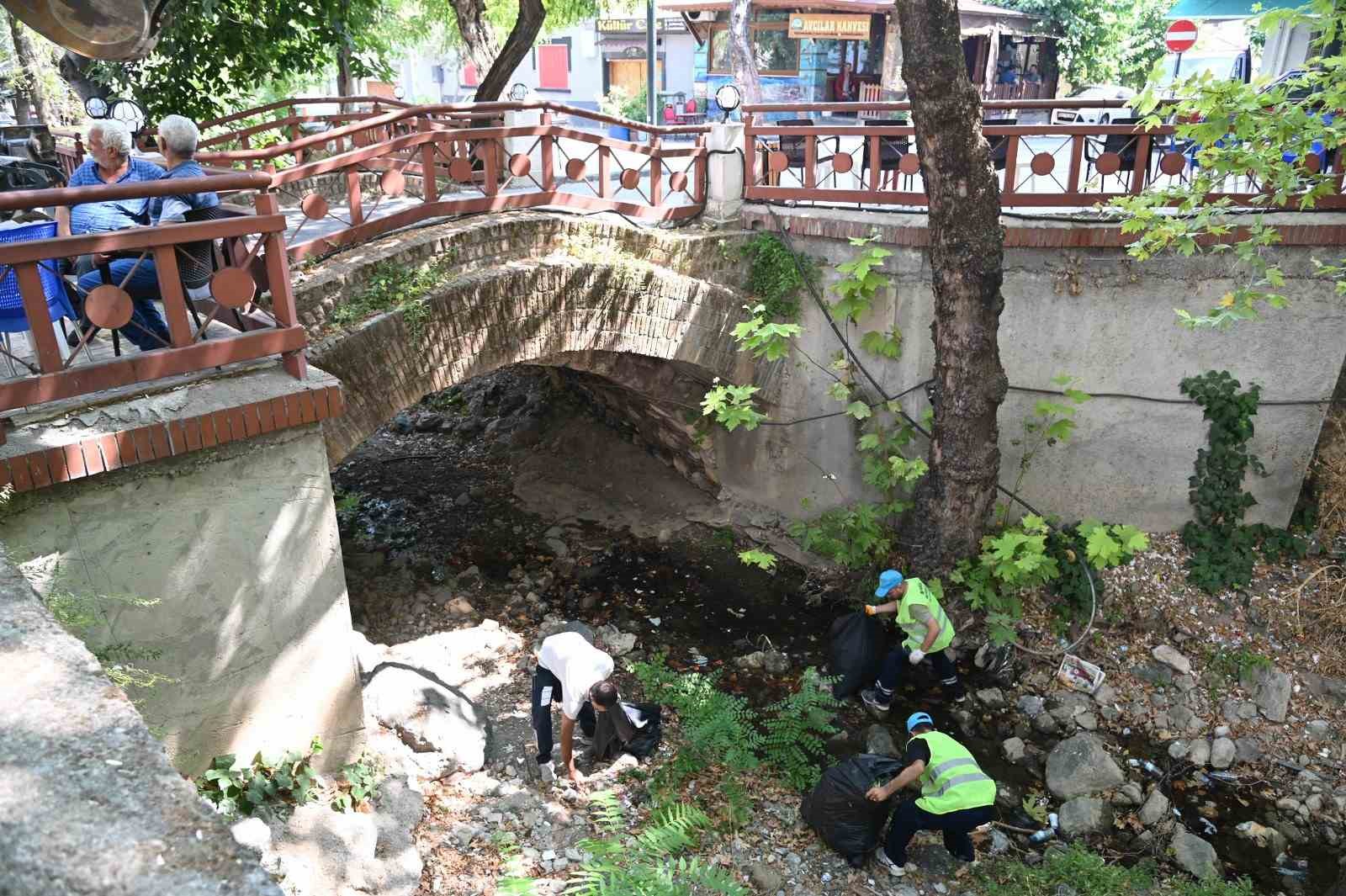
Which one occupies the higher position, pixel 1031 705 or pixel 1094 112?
pixel 1094 112

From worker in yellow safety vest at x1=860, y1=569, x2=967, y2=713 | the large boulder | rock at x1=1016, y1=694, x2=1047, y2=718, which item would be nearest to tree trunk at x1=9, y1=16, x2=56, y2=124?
the large boulder

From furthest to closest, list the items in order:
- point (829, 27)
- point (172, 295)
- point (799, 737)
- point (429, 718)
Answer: point (829, 27) → point (799, 737) → point (429, 718) → point (172, 295)

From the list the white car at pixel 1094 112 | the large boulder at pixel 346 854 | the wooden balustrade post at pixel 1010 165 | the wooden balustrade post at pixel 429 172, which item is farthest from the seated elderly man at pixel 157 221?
the white car at pixel 1094 112

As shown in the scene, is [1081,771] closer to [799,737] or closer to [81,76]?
[799,737]

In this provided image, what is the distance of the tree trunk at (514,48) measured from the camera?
10.8 metres

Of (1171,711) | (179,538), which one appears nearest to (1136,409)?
(1171,711)

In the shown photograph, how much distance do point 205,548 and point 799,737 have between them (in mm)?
3937

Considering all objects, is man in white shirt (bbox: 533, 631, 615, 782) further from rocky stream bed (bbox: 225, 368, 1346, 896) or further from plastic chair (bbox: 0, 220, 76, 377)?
plastic chair (bbox: 0, 220, 76, 377)

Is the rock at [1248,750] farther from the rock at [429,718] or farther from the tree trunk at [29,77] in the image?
the tree trunk at [29,77]

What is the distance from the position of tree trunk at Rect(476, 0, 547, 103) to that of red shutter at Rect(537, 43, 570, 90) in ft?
73.6

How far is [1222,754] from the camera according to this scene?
682 centimetres

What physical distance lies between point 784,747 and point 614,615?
8.37 feet

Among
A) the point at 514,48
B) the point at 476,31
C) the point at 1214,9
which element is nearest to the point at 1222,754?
the point at 1214,9

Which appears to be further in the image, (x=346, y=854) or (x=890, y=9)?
(x=890, y=9)
